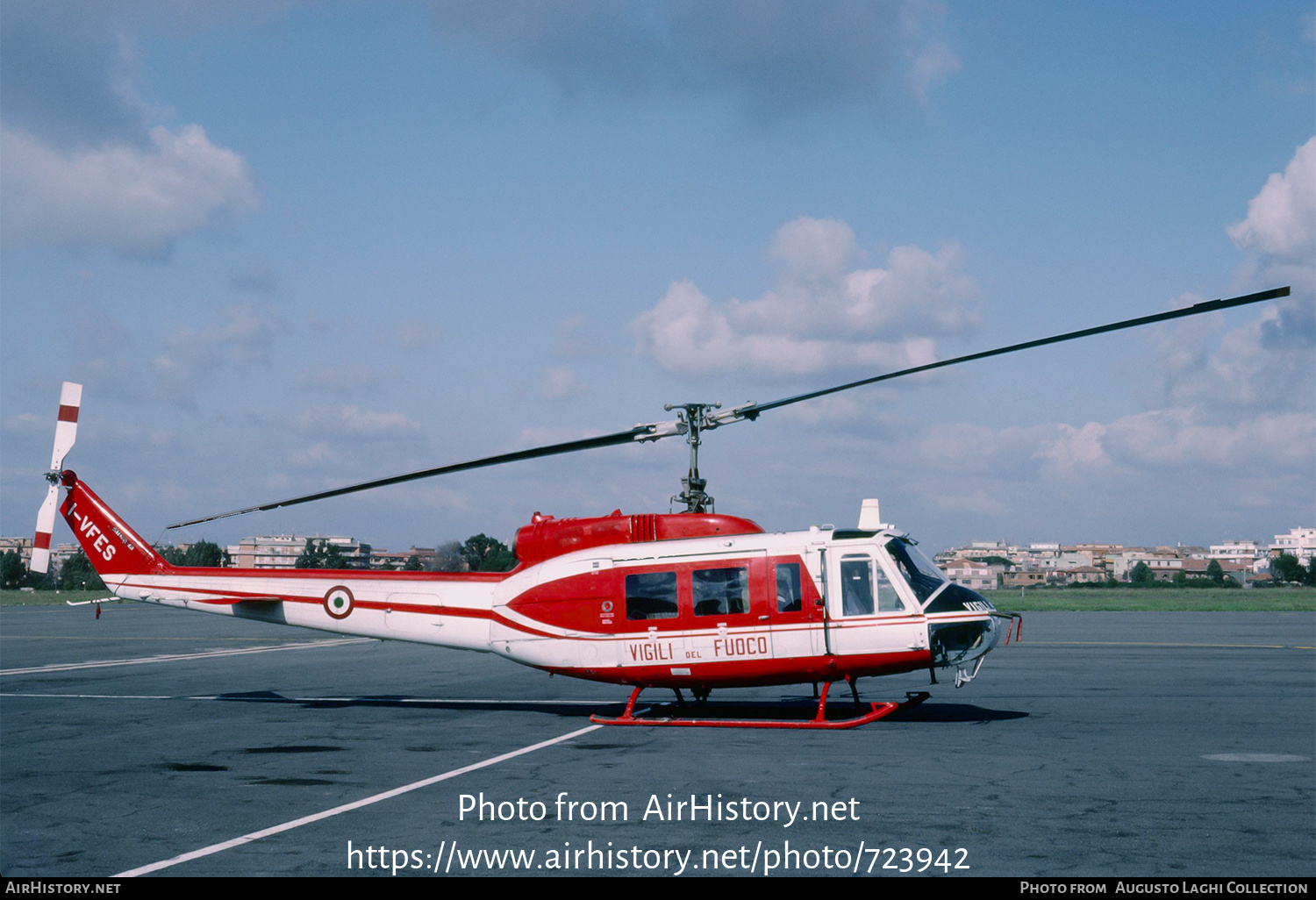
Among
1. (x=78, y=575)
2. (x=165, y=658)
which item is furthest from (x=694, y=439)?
(x=78, y=575)

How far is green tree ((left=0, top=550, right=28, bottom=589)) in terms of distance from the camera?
119 meters

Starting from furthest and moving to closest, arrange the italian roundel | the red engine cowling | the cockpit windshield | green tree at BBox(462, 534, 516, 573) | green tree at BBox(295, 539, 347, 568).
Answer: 1. green tree at BBox(462, 534, 516, 573)
2. green tree at BBox(295, 539, 347, 568)
3. the italian roundel
4. the red engine cowling
5. the cockpit windshield

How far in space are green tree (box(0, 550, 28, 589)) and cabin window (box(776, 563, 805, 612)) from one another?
128 meters

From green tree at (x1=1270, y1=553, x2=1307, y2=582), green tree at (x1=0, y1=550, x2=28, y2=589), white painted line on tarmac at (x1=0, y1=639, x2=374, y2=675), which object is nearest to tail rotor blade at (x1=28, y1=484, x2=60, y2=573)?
white painted line on tarmac at (x1=0, y1=639, x2=374, y2=675)

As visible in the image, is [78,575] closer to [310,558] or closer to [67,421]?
[310,558]

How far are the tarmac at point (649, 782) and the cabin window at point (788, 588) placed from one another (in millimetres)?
2065

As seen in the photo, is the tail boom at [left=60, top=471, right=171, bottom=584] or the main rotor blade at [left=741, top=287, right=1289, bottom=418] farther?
the tail boom at [left=60, top=471, right=171, bottom=584]

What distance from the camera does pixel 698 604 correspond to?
634 inches

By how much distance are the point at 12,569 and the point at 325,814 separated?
447 feet

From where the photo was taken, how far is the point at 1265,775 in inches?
456

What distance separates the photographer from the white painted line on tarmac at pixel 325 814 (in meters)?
8.23

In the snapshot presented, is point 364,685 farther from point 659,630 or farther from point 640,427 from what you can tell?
point 640,427

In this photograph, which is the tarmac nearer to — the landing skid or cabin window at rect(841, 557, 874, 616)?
the landing skid
